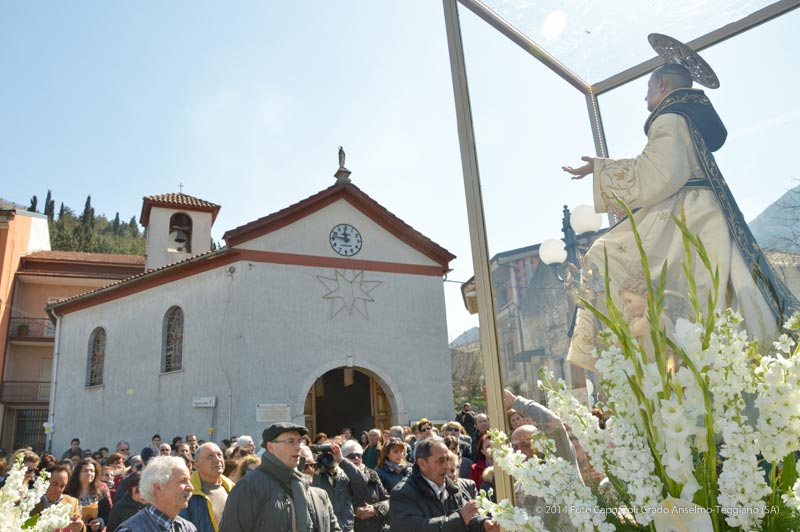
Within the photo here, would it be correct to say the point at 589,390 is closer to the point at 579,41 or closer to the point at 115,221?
the point at 579,41

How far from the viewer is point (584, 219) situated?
116 inches

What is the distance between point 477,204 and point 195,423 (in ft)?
48.1

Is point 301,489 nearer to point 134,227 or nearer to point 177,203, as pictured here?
point 177,203

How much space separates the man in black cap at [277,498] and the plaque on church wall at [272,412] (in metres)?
11.4

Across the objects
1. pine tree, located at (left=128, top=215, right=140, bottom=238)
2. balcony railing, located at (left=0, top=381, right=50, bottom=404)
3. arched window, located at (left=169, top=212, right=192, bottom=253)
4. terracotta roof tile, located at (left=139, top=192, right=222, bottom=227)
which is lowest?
balcony railing, located at (left=0, top=381, right=50, bottom=404)

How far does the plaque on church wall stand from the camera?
51.1ft

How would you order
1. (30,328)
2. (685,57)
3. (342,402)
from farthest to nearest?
(30,328), (342,402), (685,57)

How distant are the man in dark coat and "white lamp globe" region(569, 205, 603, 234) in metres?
2.05

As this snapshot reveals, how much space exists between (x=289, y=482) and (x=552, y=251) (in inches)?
102

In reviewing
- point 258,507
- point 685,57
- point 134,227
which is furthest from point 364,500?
point 134,227

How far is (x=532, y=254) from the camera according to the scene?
3.01 meters

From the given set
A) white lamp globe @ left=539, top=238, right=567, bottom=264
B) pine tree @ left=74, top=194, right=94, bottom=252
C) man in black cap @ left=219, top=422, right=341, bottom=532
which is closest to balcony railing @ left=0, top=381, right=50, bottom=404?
man in black cap @ left=219, top=422, right=341, bottom=532

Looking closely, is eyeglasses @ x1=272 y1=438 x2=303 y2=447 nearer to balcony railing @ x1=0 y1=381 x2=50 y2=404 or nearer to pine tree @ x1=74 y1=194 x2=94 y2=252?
balcony railing @ x1=0 y1=381 x2=50 y2=404

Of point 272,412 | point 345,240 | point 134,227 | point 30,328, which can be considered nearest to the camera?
point 272,412
